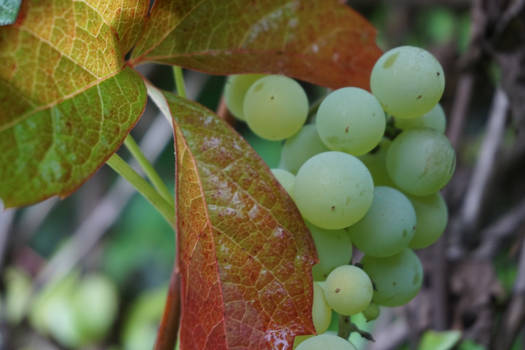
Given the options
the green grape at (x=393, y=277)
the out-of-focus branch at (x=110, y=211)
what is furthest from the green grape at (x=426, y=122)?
the out-of-focus branch at (x=110, y=211)

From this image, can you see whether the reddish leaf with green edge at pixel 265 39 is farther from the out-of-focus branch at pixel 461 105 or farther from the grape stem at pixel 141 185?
the out-of-focus branch at pixel 461 105

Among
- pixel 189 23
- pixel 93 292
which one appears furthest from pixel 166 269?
pixel 189 23

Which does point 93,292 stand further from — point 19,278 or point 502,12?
point 502,12

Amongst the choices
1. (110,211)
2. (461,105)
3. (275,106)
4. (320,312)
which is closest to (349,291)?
(320,312)

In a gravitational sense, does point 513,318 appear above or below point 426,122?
below

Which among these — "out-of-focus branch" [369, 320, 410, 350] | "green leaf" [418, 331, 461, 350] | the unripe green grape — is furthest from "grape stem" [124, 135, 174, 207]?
the unripe green grape

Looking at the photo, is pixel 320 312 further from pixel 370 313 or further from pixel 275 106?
pixel 275 106
